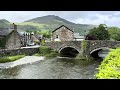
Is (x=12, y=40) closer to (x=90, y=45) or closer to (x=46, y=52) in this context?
(x=46, y=52)

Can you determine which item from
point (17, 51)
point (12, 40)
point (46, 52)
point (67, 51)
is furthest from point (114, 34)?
point (17, 51)

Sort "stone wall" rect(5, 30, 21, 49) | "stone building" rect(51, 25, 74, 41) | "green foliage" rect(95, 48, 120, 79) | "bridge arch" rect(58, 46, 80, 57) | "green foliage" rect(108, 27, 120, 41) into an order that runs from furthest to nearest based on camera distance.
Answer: "green foliage" rect(108, 27, 120, 41) → "stone building" rect(51, 25, 74, 41) → "bridge arch" rect(58, 46, 80, 57) → "stone wall" rect(5, 30, 21, 49) → "green foliage" rect(95, 48, 120, 79)

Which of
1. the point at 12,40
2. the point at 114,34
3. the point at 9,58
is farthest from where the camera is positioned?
the point at 114,34

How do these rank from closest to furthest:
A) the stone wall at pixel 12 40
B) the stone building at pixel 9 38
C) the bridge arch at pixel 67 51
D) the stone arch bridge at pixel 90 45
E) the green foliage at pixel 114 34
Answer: the stone arch bridge at pixel 90 45, the stone building at pixel 9 38, the stone wall at pixel 12 40, the bridge arch at pixel 67 51, the green foliage at pixel 114 34

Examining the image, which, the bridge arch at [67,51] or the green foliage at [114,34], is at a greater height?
the green foliage at [114,34]

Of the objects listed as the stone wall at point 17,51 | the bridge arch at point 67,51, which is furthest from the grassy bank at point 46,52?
the bridge arch at point 67,51

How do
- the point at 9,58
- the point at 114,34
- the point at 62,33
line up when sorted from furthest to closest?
the point at 114,34, the point at 62,33, the point at 9,58

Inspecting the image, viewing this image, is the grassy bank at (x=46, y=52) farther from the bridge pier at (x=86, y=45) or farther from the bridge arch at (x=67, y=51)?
the bridge arch at (x=67, y=51)

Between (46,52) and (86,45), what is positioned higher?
(86,45)

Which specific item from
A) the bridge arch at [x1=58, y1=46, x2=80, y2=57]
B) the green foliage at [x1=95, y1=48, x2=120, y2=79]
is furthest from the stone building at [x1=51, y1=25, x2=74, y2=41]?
the green foliage at [x1=95, y1=48, x2=120, y2=79]

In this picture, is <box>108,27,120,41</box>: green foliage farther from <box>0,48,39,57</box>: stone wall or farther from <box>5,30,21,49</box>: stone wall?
<box>0,48,39,57</box>: stone wall

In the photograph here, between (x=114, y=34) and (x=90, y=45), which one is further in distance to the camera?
(x=114, y=34)

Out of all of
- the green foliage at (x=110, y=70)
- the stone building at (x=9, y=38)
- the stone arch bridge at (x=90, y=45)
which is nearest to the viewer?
the green foliage at (x=110, y=70)
